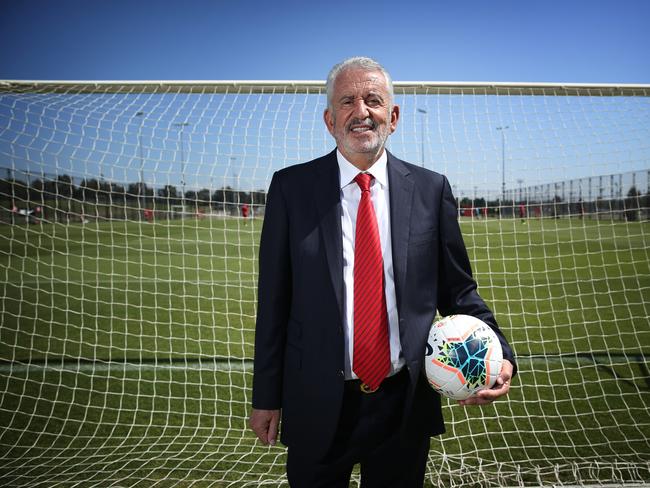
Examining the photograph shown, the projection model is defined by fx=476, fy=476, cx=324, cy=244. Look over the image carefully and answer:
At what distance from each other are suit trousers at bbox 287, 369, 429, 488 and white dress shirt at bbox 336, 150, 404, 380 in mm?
91

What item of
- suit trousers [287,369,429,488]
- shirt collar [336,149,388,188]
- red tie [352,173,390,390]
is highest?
shirt collar [336,149,388,188]

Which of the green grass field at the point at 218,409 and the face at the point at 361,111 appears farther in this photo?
the green grass field at the point at 218,409

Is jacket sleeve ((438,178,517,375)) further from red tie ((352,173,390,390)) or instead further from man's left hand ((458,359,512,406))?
red tie ((352,173,390,390))

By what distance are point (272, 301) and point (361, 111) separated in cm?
71

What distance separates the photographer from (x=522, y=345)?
6.11 meters

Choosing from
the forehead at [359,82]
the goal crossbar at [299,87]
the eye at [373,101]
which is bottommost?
the eye at [373,101]

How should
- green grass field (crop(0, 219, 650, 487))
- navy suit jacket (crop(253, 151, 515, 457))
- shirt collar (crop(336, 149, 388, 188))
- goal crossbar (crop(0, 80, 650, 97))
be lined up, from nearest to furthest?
navy suit jacket (crop(253, 151, 515, 457)) < shirt collar (crop(336, 149, 388, 188)) < green grass field (crop(0, 219, 650, 487)) < goal crossbar (crop(0, 80, 650, 97))

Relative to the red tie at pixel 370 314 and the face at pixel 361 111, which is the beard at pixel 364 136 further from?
the red tie at pixel 370 314

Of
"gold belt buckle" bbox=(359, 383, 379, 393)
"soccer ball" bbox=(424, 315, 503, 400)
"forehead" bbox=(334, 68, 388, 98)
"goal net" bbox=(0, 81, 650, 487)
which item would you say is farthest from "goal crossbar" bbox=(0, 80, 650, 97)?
"gold belt buckle" bbox=(359, 383, 379, 393)

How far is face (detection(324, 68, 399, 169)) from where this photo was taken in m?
1.61

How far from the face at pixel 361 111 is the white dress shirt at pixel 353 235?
0.08m

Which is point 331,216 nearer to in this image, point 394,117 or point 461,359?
point 394,117

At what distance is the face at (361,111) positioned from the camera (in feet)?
5.28

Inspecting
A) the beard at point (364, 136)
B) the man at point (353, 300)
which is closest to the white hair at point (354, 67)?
the man at point (353, 300)
